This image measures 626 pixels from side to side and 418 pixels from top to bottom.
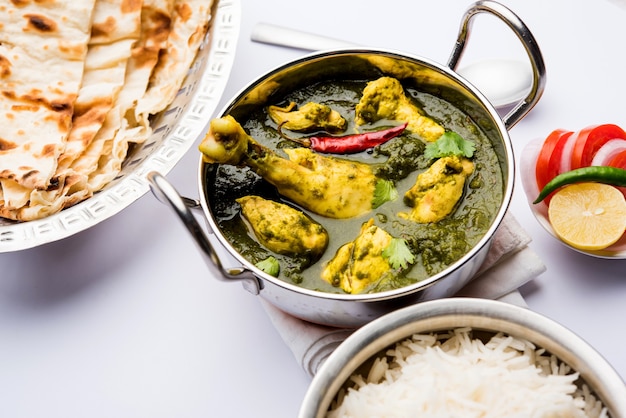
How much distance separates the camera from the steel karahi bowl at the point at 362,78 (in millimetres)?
1457

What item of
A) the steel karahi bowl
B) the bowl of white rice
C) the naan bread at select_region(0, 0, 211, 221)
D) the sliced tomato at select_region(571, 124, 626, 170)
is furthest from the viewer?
the naan bread at select_region(0, 0, 211, 221)

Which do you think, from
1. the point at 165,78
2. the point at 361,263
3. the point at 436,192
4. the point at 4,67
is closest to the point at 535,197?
the point at 436,192

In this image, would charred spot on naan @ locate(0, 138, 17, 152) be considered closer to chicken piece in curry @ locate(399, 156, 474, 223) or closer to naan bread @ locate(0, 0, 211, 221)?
naan bread @ locate(0, 0, 211, 221)

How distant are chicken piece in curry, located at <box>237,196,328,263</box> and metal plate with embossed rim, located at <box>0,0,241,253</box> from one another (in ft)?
1.31

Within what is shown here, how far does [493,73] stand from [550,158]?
482mm

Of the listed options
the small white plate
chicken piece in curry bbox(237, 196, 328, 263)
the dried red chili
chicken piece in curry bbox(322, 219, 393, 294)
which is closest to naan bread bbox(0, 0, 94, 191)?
chicken piece in curry bbox(237, 196, 328, 263)

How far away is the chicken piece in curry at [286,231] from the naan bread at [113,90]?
1.87 ft

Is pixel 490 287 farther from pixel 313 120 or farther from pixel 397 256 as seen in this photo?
pixel 313 120

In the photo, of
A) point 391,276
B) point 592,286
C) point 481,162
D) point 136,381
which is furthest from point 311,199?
point 592,286

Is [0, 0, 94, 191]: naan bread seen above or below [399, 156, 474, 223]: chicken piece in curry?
below

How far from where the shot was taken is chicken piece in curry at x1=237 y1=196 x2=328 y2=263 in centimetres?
162

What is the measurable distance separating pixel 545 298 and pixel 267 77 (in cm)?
101

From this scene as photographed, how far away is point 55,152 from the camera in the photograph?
1963mm

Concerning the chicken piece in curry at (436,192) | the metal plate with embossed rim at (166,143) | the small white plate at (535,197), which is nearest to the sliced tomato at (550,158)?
the small white plate at (535,197)
